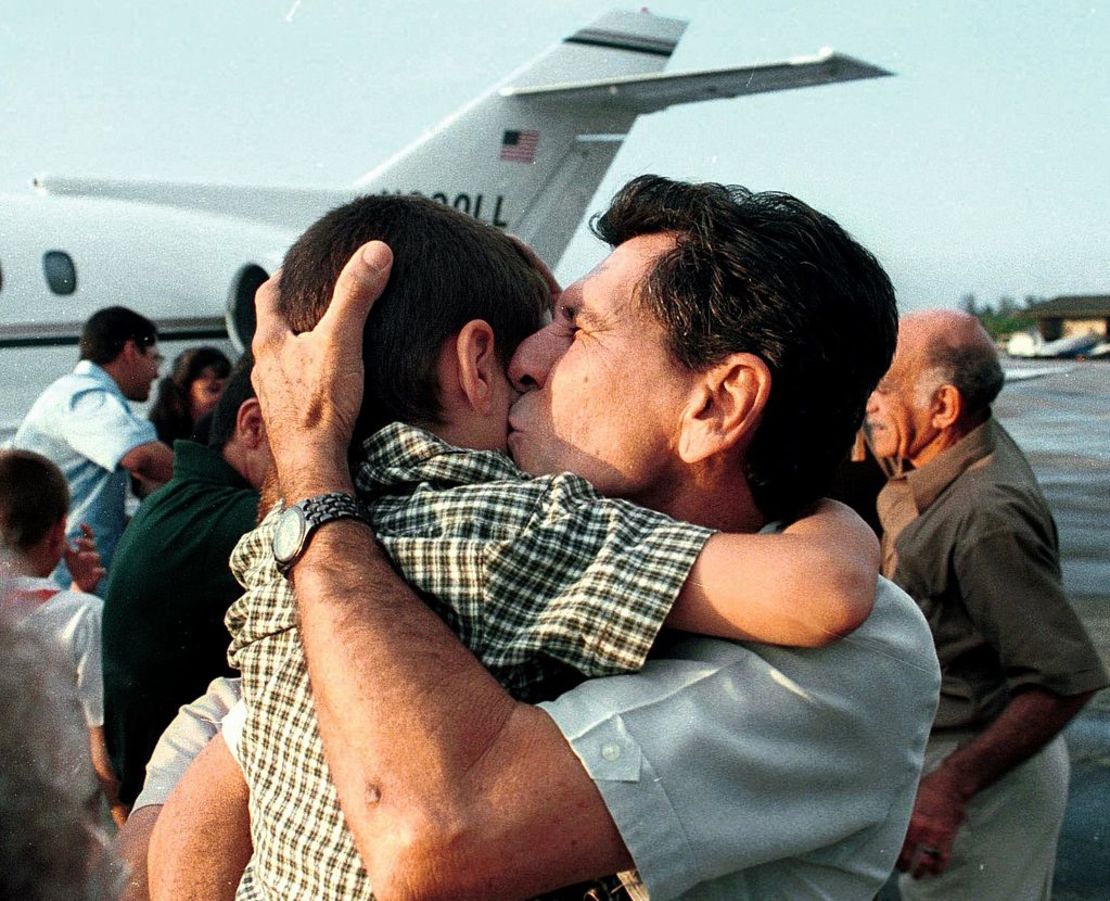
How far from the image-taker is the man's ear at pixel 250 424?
112 inches

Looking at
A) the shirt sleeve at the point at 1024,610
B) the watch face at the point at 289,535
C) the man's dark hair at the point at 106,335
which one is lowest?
the man's dark hair at the point at 106,335

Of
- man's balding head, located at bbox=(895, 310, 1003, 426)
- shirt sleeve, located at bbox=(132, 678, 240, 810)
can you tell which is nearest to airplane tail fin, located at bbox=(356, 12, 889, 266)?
man's balding head, located at bbox=(895, 310, 1003, 426)

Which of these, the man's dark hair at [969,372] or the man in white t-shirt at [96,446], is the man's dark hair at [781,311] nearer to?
the man's dark hair at [969,372]

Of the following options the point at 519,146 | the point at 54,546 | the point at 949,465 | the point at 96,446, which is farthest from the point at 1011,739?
the point at 519,146

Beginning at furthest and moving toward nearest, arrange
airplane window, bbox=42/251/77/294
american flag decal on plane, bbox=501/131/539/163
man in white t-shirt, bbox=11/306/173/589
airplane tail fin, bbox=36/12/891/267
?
american flag decal on plane, bbox=501/131/539/163 → airplane tail fin, bbox=36/12/891/267 → airplane window, bbox=42/251/77/294 → man in white t-shirt, bbox=11/306/173/589

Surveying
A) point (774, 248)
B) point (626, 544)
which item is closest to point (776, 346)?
point (774, 248)

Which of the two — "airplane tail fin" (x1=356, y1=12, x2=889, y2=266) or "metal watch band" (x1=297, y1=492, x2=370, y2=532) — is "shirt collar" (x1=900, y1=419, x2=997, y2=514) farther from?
"airplane tail fin" (x1=356, y1=12, x2=889, y2=266)

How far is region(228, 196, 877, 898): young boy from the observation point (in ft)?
3.52

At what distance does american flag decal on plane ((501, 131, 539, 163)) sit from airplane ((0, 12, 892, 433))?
14mm

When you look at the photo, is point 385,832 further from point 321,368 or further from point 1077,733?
point 1077,733

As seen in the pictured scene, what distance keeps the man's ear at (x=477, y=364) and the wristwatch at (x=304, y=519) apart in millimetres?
177

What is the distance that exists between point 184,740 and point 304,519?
2.23ft

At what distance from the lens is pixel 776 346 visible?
3.97 feet

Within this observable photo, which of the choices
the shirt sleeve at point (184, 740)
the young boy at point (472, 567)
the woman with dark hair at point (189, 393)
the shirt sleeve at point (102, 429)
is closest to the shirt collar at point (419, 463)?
the young boy at point (472, 567)
